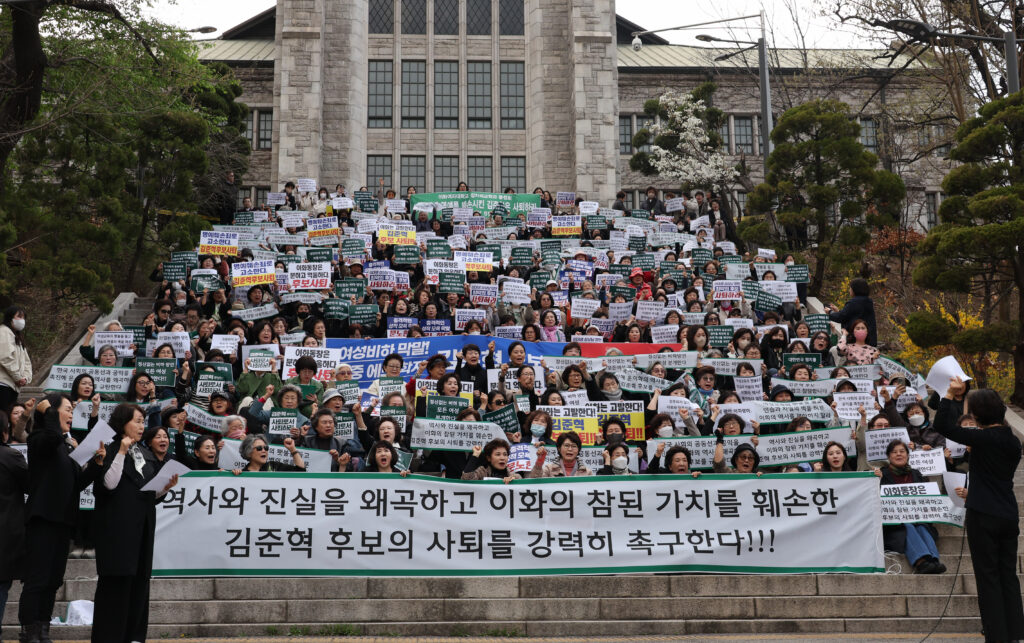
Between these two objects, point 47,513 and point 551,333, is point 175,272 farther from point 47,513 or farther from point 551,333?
point 47,513

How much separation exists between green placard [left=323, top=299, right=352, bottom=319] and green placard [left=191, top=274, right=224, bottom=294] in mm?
2313

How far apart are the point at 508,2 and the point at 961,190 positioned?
81.1 ft

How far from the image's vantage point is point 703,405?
13367 millimetres

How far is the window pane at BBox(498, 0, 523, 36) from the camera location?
3919 centimetres

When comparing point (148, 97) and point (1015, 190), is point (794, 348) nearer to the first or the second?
point (1015, 190)

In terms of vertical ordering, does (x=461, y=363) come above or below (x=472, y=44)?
below

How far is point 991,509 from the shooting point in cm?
802

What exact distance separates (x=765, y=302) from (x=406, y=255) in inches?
264

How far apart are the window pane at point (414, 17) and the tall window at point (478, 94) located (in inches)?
86.3

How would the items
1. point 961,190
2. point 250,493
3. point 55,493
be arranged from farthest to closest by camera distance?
point 961,190 < point 250,493 < point 55,493

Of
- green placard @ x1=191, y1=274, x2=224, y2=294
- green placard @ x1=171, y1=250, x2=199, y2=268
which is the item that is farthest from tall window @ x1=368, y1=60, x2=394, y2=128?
green placard @ x1=191, y1=274, x2=224, y2=294

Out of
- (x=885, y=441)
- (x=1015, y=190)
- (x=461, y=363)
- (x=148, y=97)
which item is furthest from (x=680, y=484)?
(x=148, y=97)

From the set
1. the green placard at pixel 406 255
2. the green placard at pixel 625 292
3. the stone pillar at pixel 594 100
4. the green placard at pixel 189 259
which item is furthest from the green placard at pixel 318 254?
the stone pillar at pixel 594 100

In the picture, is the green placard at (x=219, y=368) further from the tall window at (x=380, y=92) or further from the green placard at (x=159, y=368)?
the tall window at (x=380, y=92)
